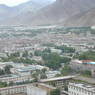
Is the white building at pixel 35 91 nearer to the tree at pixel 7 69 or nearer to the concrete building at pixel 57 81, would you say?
the concrete building at pixel 57 81

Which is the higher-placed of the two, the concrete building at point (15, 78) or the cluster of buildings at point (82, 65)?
the cluster of buildings at point (82, 65)

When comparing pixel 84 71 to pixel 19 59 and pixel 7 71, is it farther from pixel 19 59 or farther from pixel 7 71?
pixel 19 59

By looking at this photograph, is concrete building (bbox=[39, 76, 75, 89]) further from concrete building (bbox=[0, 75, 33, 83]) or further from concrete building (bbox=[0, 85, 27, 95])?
concrete building (bbox=[0, 75, 33, 83])

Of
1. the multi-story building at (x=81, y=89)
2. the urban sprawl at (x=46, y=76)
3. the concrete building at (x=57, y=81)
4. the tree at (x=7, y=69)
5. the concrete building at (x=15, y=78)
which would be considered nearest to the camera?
the multi-story building at (x=81, y=89)

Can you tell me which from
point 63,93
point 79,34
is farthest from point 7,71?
point 79,34

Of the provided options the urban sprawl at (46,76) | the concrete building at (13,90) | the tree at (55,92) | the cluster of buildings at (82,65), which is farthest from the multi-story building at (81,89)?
the cluster of buildings at (82,65)

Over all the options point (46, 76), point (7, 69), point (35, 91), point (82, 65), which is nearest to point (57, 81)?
point (46, 76)

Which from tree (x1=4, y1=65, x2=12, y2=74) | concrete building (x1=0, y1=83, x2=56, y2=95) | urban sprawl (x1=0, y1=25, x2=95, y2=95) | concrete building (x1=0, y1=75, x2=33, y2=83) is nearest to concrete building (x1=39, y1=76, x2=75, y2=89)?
urban sprawl (x1=0, y1=25, x2=95, y2=95)

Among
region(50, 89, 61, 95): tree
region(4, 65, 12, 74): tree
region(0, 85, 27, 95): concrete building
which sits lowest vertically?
region(0, 85, 27, 95): concrete building

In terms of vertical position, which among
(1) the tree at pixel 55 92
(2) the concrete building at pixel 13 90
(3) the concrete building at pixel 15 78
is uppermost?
(3) the concrete building at pixel 15 78
